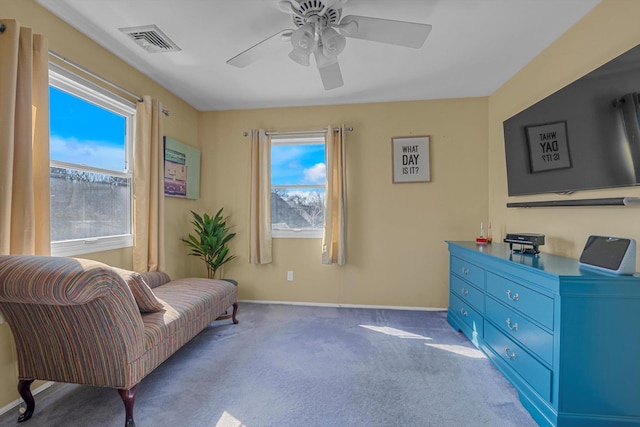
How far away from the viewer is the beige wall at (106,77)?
1625mm

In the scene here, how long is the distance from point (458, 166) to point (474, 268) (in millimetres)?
1377

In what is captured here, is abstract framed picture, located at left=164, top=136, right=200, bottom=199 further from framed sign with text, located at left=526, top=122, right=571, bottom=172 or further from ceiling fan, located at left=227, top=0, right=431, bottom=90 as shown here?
framed sign with text, located at left=526, top=122, right=571, bottom=172

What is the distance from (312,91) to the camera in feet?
9.98

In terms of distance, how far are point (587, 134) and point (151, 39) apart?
120 inches

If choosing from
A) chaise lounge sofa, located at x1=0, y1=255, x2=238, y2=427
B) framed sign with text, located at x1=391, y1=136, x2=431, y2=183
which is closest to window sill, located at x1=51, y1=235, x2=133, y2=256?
chaise lounge sofa, located at x1=0, y1=255, x2=238, y2=427

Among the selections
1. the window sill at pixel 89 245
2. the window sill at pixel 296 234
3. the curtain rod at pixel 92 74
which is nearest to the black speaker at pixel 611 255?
the window sill at pixel 296 234

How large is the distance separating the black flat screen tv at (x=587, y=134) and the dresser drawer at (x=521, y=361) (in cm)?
110

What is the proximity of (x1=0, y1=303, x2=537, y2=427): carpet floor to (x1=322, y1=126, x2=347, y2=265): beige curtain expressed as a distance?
90cm

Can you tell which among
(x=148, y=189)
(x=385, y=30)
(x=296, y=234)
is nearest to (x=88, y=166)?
(x=148, y=189)

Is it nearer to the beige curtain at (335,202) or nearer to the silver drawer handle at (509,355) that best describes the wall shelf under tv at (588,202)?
the silver drawer handle at (509,355)

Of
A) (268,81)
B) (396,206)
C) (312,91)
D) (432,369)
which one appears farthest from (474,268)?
(268,81)

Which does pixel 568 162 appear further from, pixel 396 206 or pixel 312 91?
pixel 312 91

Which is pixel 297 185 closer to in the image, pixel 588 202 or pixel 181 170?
pixel 181 170

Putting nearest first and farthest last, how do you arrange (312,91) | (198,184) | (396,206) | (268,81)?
(268,81) < (312,91) < (396,206) < (198,184)
